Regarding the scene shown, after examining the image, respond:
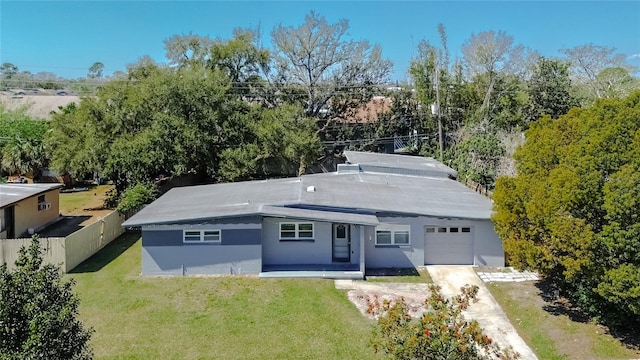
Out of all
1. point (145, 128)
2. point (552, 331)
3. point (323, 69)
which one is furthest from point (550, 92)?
point (145, 128)

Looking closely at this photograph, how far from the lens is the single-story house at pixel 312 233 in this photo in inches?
736

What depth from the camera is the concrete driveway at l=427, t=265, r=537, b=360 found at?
45.4 feet

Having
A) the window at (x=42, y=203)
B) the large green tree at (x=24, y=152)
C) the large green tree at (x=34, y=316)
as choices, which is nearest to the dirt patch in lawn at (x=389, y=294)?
the large green tree at (x=34, y=316)

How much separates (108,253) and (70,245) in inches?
99.9

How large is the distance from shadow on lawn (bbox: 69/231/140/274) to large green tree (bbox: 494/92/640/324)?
15617mm

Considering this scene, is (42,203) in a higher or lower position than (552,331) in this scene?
higher

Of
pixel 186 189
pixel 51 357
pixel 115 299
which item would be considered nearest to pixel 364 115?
pixel 186 189

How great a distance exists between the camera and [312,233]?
1942 centimetres

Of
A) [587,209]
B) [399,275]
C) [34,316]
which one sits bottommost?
[399,275]

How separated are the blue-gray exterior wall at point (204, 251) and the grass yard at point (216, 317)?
21.5 inches

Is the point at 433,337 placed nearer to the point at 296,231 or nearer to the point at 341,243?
the point at 296,231

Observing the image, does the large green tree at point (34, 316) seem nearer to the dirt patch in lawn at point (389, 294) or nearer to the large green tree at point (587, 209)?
the dirt patch in lawn at point (389, 294)

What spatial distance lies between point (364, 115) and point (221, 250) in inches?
1033

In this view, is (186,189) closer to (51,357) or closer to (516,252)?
(516,252)
